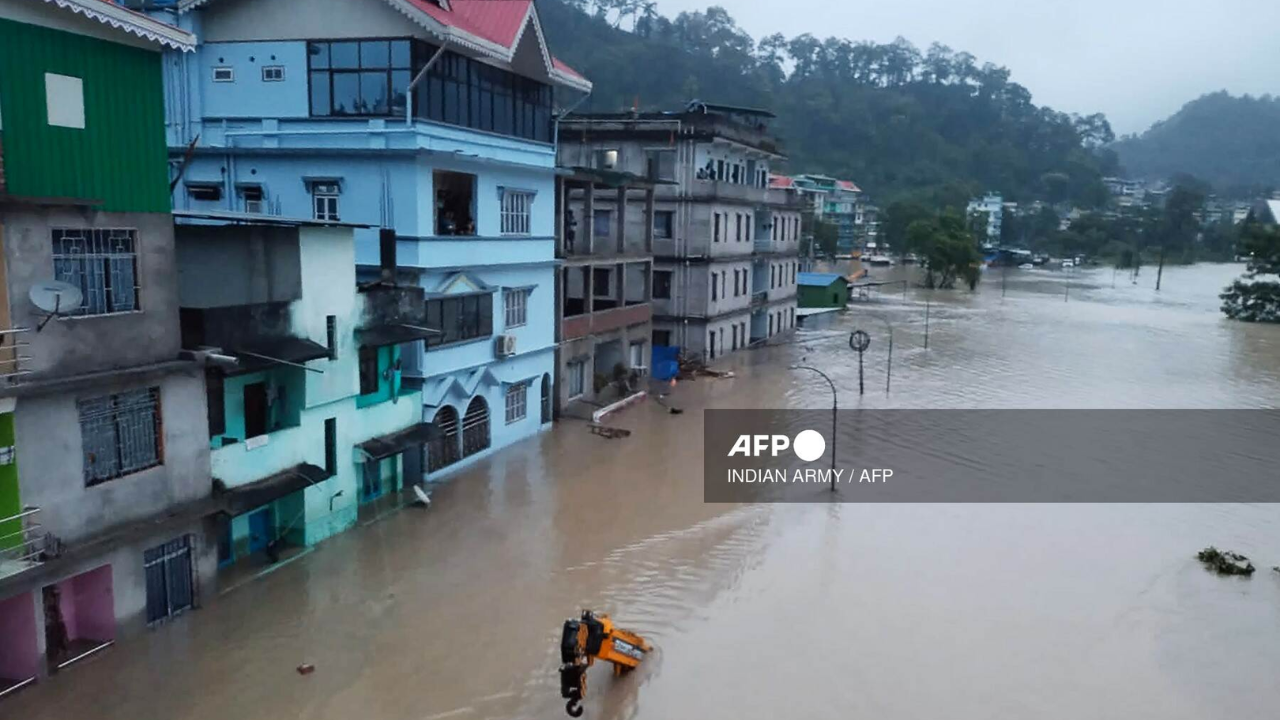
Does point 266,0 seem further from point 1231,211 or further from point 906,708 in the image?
point 1231,211

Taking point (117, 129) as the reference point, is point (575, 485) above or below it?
below

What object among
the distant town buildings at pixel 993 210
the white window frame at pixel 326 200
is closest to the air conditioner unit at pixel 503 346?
the white window frame at pixel 326 200

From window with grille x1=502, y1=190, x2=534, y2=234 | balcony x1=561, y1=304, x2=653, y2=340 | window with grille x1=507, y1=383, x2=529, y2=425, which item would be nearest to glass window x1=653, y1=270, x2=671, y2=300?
balcony x1=561, y1=304, x2=653, y2=340

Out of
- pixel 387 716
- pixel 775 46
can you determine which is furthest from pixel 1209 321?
pixel 775 46

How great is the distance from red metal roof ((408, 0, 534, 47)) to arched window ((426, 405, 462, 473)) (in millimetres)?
8979

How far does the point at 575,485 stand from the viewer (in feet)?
73.6

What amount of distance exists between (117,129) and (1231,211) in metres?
194

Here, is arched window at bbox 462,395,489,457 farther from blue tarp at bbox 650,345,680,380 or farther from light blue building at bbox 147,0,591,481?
blue tarp at bbox 650,345,680,380

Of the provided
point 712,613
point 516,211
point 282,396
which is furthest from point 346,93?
point 712,613

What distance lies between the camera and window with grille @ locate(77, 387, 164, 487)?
12953 mm

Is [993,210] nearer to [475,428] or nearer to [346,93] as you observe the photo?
[475,428]

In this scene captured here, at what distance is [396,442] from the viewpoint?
65.0 ft

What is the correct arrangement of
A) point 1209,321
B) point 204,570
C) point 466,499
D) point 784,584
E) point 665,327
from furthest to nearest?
point 1209,321 < point 665,327 < point 466,499 < point 784,584 < point 204,570

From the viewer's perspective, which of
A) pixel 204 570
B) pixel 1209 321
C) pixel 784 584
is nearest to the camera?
pixel 204 570
